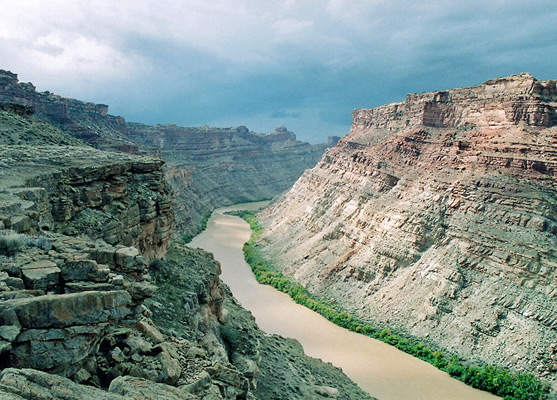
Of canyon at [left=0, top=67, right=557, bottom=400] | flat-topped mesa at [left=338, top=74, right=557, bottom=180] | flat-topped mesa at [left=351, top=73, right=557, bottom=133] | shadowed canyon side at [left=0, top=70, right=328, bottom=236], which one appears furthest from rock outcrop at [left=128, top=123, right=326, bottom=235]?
flat-topped mesa at [left=351, top=73, right=557, bottom=133]

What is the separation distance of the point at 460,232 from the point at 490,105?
13.1 meters

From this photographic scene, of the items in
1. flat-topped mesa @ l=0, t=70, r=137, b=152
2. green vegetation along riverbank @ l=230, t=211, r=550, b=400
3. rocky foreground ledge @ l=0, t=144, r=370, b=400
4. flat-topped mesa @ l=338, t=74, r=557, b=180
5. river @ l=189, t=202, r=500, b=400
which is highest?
flat-topped mesa @ l=338, t=74, r=557, b=180

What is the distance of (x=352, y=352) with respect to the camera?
27.8 metres

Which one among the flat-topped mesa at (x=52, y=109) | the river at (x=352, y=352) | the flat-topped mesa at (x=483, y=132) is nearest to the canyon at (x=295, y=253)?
the flat-topped mesa at (x=483, y=132)

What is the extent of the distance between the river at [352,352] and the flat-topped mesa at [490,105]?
70.7 feet

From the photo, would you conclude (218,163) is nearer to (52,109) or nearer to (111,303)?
(52,109)

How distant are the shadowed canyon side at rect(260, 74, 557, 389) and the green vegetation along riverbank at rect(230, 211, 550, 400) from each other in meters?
0.83

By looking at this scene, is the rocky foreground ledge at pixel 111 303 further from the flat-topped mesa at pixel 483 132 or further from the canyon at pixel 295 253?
the flat-topped mesa at pixel 483 132

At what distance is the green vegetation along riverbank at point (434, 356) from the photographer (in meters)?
22.6

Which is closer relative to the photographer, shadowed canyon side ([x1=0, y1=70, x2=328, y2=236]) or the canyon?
the canyon

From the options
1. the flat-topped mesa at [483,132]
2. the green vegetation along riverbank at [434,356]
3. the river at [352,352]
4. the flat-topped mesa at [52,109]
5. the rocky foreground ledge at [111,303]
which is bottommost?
the river at [352,352]

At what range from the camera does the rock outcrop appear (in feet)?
266

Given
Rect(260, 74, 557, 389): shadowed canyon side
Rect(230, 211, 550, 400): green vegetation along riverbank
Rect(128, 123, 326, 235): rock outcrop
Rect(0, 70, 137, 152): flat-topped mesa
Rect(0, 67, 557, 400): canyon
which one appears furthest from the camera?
Rect(128, 123, 326, 235): rock outcrop

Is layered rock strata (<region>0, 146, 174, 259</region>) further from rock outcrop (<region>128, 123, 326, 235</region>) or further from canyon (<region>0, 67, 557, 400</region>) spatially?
rock outcrop (<region>128, 123, 326, 235</region>)
